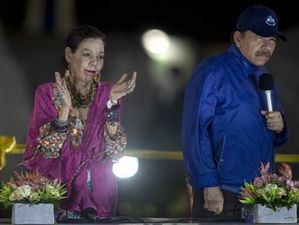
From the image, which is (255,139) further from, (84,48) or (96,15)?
(96,15)

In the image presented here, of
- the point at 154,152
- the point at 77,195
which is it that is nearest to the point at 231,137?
the point at 77,195

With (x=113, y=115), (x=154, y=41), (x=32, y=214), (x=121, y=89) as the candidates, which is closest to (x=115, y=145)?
(x=113, y=115)

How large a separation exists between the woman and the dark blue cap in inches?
27.2

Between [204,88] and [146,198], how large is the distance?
2.51 metres

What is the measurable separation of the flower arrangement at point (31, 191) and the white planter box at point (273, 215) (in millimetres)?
864

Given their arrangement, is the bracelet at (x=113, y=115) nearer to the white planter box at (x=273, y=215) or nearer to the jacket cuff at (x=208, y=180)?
the jacket cuff at (x=208, y=180)

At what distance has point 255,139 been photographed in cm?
484

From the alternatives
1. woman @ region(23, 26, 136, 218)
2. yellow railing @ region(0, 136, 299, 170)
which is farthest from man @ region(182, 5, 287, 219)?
yellow railing @ region(0, 136, 299, 170)

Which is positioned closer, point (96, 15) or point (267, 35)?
point (267, 35)

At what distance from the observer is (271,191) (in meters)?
4.35

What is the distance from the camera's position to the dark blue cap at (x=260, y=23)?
4.87 m

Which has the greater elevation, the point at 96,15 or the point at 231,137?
the point at 96,15

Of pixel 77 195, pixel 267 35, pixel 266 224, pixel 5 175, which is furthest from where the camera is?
pixel 5 175

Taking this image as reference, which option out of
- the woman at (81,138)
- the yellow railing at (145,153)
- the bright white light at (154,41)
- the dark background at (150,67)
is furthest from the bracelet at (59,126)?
the bright white light at (154,41)
